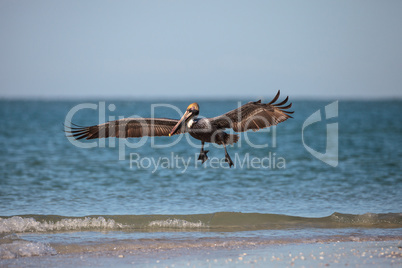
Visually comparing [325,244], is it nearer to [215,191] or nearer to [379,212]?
[379,212]

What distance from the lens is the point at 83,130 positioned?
11.0 metres

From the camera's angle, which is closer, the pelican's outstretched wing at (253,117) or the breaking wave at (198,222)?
the breaking wave at (198,222)

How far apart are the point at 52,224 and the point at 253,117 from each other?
13.9 feet

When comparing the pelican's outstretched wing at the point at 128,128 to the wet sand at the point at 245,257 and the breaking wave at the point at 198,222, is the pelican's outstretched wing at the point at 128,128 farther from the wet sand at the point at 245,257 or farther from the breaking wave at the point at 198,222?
the wet sand at the point at 245,257

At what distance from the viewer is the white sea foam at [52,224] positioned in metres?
9.52

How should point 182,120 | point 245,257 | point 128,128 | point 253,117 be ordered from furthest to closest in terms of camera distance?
1. point 128,128
2. point 182,120
3. point 253,117
4. point 245,257

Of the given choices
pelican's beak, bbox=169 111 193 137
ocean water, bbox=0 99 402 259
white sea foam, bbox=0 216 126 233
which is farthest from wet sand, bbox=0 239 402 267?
pelican's beak, bbox=169 111 193 137

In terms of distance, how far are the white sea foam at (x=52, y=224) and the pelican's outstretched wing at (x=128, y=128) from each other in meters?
1.83

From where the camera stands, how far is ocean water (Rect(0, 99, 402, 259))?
9086mm

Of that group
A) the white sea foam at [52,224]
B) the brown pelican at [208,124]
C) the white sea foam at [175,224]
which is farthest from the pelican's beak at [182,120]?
the white sea foam at [52,224]

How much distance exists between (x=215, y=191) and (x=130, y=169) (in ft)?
16.3

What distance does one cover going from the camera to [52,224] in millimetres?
9805

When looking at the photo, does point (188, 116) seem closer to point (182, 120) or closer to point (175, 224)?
point (182, 120)

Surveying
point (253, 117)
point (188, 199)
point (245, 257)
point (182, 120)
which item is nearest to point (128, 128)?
point (182, 120)
